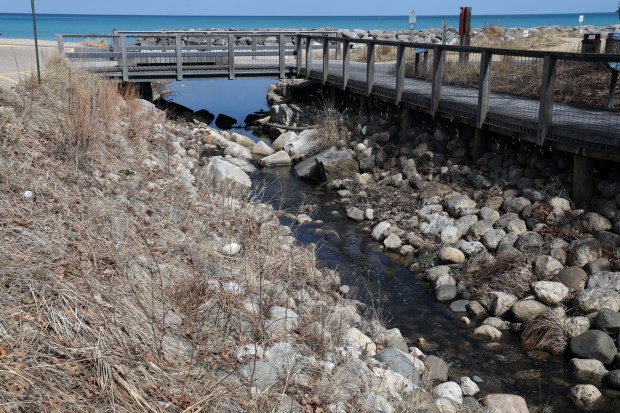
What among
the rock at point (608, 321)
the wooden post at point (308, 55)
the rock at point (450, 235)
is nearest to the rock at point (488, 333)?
the rock at point (608, 321)

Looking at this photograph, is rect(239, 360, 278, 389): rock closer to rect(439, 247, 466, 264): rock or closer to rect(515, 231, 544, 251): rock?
rect(439, 247, 466, 264): rock

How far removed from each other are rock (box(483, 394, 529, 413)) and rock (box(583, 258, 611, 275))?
2.82 m

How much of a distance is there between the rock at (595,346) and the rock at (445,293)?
74.1 inches

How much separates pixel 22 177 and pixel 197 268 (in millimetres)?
2339

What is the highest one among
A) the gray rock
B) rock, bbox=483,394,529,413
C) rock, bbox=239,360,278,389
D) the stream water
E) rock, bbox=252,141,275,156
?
rock, bbox=239,360,278,389

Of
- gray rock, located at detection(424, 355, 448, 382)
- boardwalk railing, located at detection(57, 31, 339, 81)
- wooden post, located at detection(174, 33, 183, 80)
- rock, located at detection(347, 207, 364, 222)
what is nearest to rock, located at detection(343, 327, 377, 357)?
gray rock, located at detection(424, 355, 448, 382)

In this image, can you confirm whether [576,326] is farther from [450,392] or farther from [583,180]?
[583,180]

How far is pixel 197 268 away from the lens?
23.5 ft

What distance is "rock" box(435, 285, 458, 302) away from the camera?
9.55m

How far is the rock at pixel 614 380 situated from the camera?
7348mm

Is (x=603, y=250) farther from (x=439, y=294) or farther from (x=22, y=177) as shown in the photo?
(x=22, y=177)

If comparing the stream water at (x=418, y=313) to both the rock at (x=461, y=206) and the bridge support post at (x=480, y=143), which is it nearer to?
the rock at (x=461, y=206)

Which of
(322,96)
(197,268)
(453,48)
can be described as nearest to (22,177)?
(197,268)

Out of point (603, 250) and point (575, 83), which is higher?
point (575, 83)
